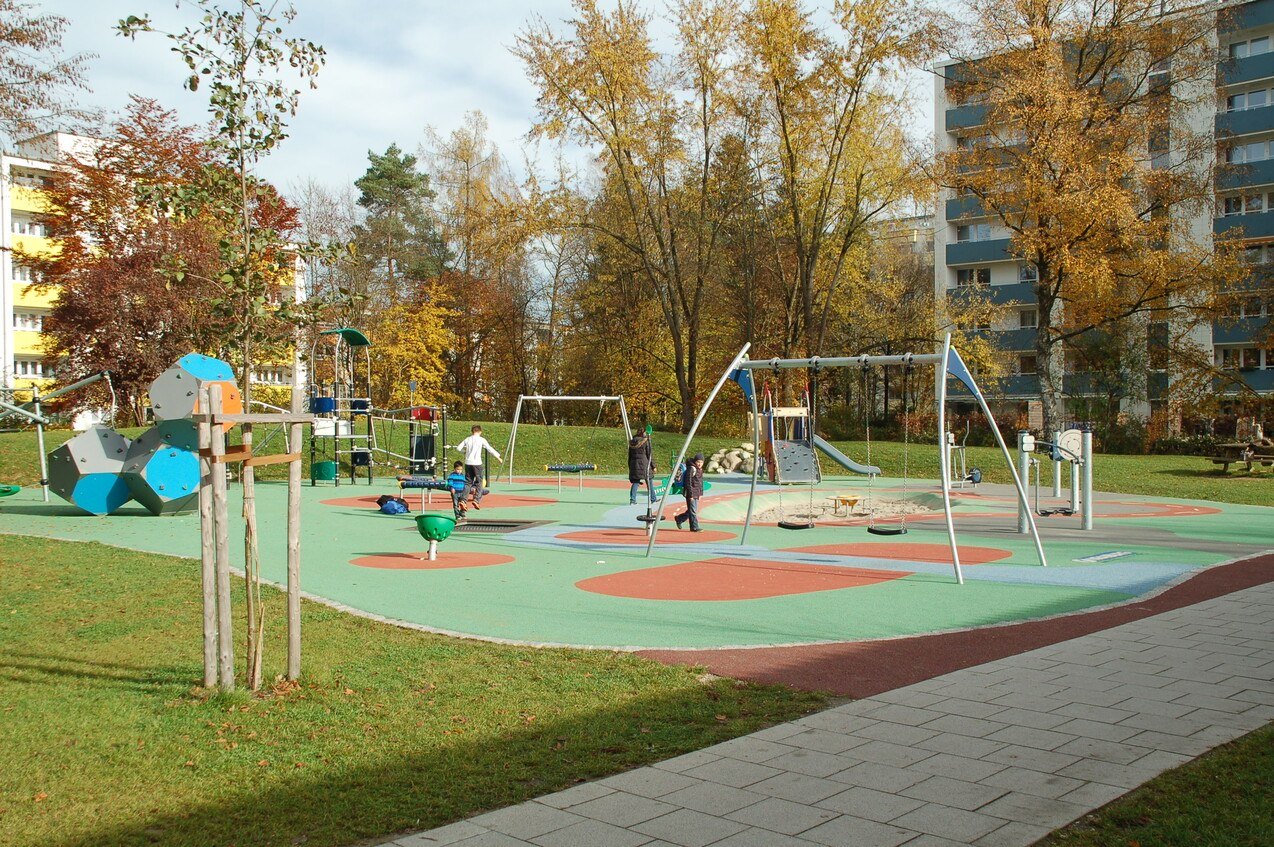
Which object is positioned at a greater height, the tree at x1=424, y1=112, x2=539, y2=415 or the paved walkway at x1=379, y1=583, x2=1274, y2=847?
the tree at x1=424, y1=112, x2=539, y2=415

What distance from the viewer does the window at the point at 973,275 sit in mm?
53281

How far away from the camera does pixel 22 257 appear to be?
33.4 m

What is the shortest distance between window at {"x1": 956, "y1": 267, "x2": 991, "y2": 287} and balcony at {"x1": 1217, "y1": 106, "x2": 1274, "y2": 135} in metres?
12.3

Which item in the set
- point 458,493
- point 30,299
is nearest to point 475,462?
point 458,493

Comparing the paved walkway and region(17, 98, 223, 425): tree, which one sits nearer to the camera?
the paved walkway

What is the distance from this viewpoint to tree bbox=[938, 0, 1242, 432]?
31.0 metres

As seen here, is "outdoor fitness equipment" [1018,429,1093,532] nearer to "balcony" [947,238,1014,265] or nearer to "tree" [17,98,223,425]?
"tree" [17,98,223,425]

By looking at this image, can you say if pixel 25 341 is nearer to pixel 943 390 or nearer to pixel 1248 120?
pixel 943 390

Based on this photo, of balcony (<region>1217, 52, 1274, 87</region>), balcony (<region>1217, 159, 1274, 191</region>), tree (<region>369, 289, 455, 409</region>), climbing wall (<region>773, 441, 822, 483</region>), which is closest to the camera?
climbing wall (<region>773, 441, 822, 483</region>)

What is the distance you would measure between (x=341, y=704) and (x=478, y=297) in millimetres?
43932

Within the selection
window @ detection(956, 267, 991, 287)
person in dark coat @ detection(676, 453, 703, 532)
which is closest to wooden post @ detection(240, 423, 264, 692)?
person in dark coat @ detection(676, 453, 703, 532)

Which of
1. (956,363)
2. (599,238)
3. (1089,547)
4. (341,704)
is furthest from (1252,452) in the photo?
(341,704)

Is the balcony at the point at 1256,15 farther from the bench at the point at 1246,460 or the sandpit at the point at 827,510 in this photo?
the sandpit at the point at 827,510

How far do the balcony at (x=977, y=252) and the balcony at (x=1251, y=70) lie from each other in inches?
465
